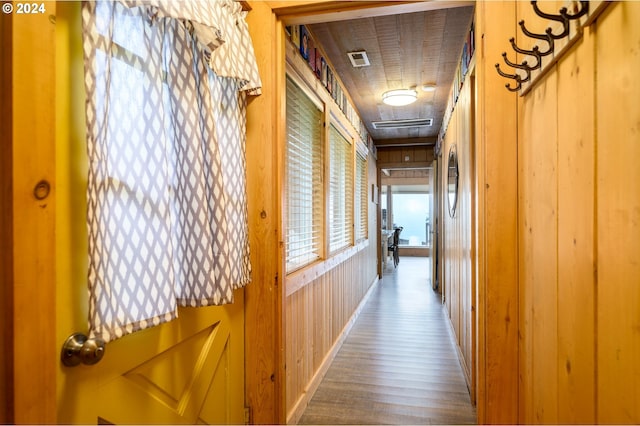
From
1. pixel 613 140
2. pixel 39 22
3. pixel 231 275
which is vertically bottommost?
pixel 231 275

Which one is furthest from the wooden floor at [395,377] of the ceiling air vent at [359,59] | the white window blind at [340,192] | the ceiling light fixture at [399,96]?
the ceiling air vent at [359,59]

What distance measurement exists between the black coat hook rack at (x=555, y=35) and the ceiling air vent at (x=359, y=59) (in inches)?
70.5

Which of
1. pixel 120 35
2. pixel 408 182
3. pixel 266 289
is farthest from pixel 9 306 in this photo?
pixel 408 182

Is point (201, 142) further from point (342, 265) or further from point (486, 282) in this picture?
point (342, 265)

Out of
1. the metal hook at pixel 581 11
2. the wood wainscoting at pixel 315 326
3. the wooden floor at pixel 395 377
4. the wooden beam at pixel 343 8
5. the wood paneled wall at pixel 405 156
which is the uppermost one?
the wood paneled wall at pixel 405 156

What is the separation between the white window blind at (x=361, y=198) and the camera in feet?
14.8

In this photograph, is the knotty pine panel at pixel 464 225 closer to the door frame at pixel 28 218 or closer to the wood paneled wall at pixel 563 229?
the wood paneled wall at pixel 563 229

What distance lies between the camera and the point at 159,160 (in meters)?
0.99

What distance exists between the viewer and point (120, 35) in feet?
3.01

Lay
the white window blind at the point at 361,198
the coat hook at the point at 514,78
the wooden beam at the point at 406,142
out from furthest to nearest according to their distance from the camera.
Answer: the wooden beam at the point at 406,142, the white window blind at the point at 361,198, the coat hook at the point at 514,78

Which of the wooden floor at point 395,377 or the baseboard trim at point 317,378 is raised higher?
the baseboard trim at point 317,378

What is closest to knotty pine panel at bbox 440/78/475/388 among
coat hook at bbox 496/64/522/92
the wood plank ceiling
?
the wood plank ceiling

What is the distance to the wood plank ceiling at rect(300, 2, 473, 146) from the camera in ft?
7.43

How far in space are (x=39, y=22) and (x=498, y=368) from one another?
1.74 m
